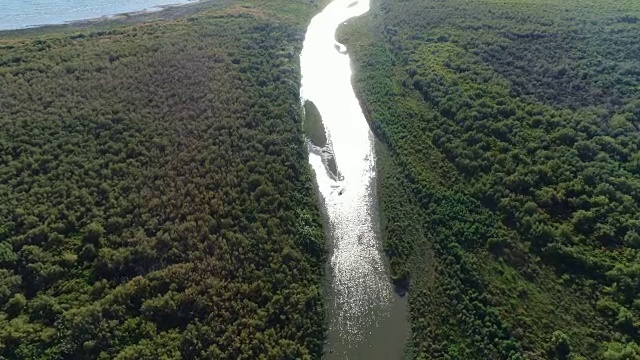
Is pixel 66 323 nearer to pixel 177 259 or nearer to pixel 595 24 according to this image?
pixel 177 259

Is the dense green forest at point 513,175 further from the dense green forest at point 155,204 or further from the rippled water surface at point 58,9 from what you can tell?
the rippled water surface at point 58,9

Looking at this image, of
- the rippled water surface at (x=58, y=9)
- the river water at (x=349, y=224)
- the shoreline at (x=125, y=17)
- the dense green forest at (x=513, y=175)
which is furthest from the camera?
the rippled water surface at (x=58, y=9)

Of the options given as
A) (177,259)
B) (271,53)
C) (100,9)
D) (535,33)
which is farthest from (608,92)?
(100,9)

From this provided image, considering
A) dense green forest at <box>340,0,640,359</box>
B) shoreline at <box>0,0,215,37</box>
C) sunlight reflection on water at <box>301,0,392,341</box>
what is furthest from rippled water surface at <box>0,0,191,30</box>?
dense green forest at <box>340,0,640,359</box>

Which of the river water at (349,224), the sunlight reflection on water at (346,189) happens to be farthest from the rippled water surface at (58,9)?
the river water at (349,224)

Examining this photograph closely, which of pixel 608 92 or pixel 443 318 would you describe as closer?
pixel 443 318
